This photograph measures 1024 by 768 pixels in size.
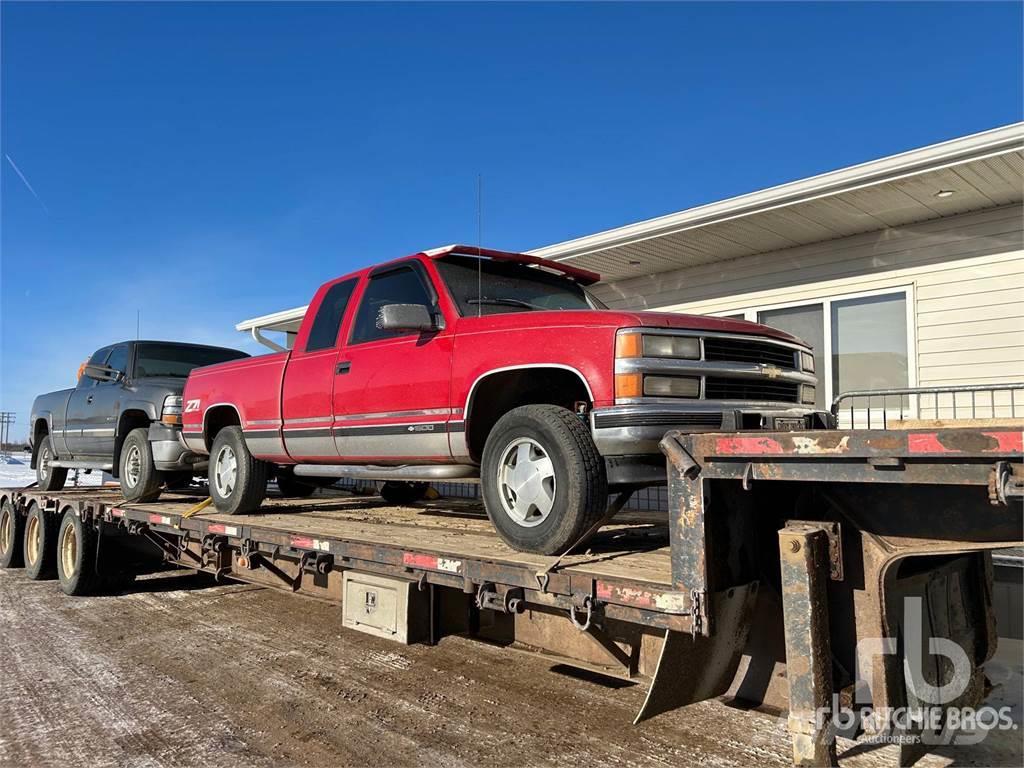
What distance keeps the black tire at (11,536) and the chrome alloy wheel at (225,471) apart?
15.0ft

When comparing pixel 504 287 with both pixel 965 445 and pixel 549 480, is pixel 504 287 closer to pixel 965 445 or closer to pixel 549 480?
pixel 549 480

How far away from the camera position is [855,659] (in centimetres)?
287

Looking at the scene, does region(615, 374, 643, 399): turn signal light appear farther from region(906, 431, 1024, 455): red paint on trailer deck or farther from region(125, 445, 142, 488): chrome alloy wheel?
region(125, 445, 142, 488): chrome alloy wheel

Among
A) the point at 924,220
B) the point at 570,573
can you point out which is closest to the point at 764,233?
the point at 924,220

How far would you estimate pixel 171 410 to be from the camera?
7.55 m

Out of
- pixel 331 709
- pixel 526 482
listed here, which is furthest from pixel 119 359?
pixel 526 482

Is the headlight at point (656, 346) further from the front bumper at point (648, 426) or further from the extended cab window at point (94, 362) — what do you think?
the extended cab window at point (94, 362)

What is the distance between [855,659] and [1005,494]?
0.99 meters

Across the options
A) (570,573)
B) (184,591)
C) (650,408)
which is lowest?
(184,591)

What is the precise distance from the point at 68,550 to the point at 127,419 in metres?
1.53

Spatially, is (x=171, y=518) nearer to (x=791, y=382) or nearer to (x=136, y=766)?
(x=136, y=766)

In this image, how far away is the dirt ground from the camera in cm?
378

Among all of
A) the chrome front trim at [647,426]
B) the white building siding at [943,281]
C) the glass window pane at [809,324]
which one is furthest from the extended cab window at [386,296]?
the white building siding at [943,281]

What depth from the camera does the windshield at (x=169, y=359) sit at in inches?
341
